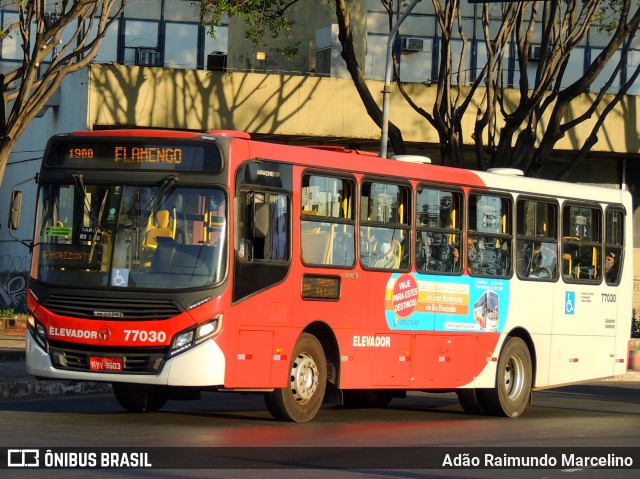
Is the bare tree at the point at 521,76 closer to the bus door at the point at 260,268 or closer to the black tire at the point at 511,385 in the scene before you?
the black tire at the point at 511,385

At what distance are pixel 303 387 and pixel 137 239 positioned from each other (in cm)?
239

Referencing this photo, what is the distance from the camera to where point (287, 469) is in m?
10.4

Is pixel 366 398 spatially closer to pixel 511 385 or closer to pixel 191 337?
pixel 511 385

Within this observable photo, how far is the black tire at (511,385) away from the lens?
1730cm

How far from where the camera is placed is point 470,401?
17.5 metres

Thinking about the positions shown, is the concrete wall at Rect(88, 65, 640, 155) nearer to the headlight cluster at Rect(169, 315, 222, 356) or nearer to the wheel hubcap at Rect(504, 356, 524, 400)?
the wheel hubcap at Rect(504, 356, 524, 400)

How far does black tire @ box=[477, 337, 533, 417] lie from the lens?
17297 mm

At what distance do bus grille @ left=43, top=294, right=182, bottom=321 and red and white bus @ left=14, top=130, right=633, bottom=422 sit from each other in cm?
2

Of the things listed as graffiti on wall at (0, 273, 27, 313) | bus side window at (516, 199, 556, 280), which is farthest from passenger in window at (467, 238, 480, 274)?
graffiti on wall at (0, 273, 27, 313)

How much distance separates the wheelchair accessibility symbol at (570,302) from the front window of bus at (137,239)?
6409mm

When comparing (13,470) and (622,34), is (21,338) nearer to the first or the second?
(622,34)

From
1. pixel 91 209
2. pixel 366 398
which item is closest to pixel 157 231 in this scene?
pixel 91 209

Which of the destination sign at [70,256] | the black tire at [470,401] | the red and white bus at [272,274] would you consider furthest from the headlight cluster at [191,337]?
the black tire at [470,401]

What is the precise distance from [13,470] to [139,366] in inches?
146
